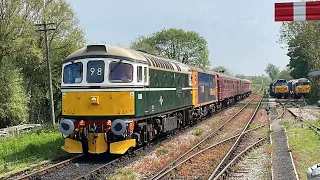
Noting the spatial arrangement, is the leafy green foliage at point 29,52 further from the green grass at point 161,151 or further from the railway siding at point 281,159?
the railway siding at point 281,159

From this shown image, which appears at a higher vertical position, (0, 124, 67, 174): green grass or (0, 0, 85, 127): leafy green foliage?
(0, 0, 85, 127): leafy green foliage

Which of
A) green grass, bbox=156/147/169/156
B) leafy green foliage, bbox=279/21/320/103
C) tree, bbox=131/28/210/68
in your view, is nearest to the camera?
green grass, bbox=156/147/169/156

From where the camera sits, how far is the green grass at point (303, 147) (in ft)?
36.6

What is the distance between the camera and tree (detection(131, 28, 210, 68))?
265ft

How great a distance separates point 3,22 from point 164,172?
28.0 meters

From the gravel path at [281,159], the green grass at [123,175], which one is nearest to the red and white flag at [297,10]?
the gravel path at [281,159]

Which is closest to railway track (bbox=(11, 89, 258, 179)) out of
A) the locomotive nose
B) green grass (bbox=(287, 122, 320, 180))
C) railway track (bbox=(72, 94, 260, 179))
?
railway track (bbox=(72, 94, 260, 179))

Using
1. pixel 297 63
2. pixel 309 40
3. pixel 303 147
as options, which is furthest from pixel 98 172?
pixel 297 63

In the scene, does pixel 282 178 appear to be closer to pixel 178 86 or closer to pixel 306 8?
pixel 306 8

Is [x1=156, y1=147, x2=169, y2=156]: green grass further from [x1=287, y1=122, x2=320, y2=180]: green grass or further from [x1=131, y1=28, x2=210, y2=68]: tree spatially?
[x1=131, y1=28, x2=210, y2=68]: tree

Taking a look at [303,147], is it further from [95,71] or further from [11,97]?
[11,97]

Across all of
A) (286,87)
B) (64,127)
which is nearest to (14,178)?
(64,127)

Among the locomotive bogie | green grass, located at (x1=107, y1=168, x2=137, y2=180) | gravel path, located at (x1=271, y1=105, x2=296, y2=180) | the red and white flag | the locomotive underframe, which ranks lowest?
green grass, located at (x1=107, y1=168, x2=137, y2=180)

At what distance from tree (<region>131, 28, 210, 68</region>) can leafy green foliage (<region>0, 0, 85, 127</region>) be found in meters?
40.0
